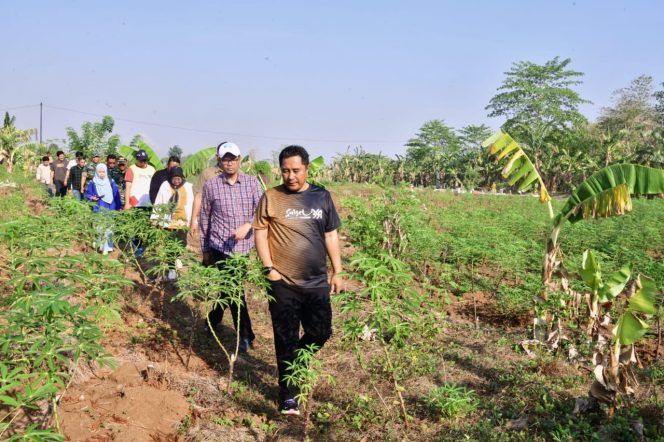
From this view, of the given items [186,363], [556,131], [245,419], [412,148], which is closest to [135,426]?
[245,419]

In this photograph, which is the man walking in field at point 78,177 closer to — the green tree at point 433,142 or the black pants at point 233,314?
the black pants at point 233,314

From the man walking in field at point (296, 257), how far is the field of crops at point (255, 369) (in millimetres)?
239

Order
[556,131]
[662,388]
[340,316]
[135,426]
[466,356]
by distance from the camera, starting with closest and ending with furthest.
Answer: [135,426] < [662,388] < [466,356] < [340,316] < [556,131]

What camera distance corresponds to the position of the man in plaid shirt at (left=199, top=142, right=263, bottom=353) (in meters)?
5.14

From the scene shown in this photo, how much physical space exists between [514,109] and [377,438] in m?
42.4

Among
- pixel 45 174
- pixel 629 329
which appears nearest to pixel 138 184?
pixel 629 329

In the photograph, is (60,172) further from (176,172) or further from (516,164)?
(516,164)

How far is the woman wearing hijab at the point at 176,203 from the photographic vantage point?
642 centimetres

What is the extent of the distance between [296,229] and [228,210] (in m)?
1.44

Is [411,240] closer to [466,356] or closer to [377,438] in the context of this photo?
[466,356]

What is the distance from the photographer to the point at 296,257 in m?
4.00

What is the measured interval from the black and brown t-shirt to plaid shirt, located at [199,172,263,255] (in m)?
1.22

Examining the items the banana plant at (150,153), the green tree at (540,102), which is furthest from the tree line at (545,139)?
the banana plant at (150,153)

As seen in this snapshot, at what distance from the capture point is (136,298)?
6.50 meters
